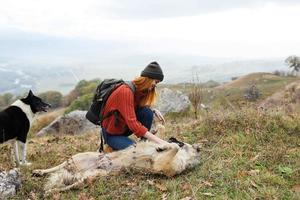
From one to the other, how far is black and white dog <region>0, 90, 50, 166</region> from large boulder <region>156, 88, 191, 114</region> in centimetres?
846

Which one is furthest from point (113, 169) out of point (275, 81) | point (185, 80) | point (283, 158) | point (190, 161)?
point (275, 81)

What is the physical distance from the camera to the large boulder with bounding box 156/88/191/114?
1667 cm

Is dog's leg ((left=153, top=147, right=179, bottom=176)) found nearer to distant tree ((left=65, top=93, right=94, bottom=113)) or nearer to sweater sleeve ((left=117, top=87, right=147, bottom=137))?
sweater sleeve ((left=117, top=87, right=147, bottom=137))

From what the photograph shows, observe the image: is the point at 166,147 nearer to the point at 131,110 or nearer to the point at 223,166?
the point at 131,110

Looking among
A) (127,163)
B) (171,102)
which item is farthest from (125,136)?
(171,102)

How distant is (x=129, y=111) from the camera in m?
6.22

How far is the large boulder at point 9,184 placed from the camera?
222 inches

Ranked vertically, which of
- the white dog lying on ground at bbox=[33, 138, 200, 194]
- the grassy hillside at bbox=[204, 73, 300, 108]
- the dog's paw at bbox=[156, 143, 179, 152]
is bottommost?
the grassy hillside at bbox=[204, 73, 300, 108]

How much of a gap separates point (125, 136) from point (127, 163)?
1.99 ft

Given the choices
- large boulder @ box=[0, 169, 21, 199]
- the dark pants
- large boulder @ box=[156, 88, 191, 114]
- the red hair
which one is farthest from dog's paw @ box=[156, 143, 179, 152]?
large boulder @ box=[156, 88, 191, 114]

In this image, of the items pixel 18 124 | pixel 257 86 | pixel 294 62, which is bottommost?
pixel 257 86

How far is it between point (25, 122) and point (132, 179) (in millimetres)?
3152

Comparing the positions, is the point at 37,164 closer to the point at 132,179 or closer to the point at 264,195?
the point at 132,179

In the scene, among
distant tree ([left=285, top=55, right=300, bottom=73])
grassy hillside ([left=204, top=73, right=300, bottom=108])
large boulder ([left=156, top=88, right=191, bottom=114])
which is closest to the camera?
large boulder ([left=156, top=88, right=191, bottom=114])
